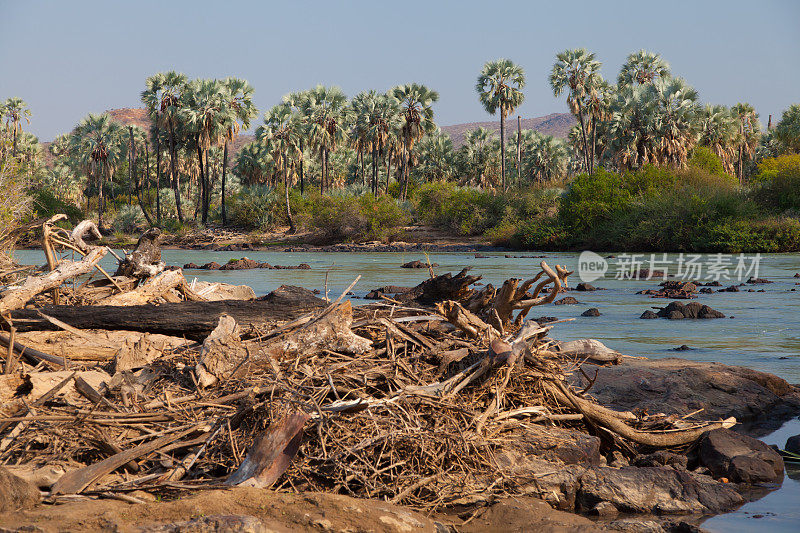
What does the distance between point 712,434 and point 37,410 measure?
5093 millimetres

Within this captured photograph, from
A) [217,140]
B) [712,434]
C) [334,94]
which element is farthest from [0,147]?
[334,94]

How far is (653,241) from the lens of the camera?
44.6m

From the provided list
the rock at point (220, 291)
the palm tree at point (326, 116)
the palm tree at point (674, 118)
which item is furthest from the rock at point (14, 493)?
the palm tree at point (326, 116)

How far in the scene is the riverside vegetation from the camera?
45.4 meters

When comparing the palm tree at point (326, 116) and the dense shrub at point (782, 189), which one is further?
the palm tree at point (326, 116)

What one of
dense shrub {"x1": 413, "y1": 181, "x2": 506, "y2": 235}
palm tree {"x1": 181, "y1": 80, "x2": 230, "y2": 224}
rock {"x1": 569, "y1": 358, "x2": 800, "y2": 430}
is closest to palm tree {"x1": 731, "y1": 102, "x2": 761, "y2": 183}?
dense shrub {"x1": 413, "y1": 181, "x2": 506, "y2": 235}

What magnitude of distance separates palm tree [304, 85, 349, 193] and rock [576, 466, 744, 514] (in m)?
58.3

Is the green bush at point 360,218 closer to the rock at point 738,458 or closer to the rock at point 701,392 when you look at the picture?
the rock at point 701,392

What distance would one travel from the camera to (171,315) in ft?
22.3

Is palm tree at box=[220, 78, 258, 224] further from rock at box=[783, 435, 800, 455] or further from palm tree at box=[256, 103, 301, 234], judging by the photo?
rock at box=[783, 435, 800, 455]

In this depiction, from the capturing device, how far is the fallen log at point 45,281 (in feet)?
21.5

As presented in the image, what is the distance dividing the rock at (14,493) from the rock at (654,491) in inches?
132

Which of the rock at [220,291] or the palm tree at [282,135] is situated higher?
the palm tree at [282,135]

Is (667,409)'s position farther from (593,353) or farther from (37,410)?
(37,410)
